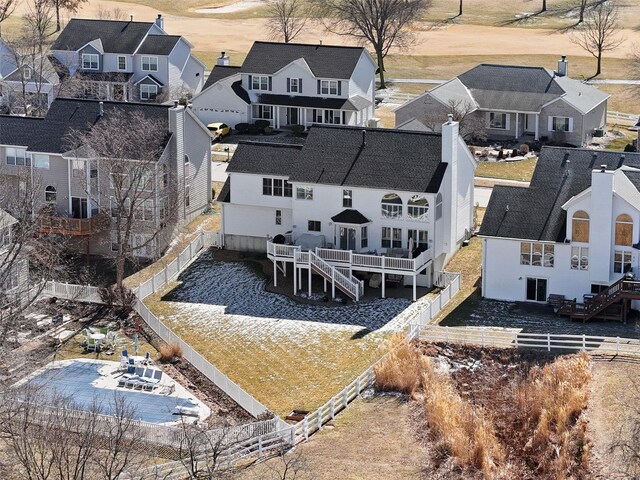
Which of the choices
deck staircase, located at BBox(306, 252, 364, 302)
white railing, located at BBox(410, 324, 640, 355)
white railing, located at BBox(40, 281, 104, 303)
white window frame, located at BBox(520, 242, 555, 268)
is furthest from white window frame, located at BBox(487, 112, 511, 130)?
white railing, located at BBox(40, 281, 104, 303)

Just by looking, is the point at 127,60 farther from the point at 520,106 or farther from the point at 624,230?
the point at 624,230

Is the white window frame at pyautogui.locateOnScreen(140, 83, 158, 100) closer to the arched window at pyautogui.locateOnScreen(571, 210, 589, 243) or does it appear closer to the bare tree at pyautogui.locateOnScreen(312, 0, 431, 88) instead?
the bare tree at pyautogui.locateOnScreen(312, 0, 431, 88)

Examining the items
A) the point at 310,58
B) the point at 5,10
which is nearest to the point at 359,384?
the point at 310,58

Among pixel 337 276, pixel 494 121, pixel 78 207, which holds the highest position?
pixel 494 121

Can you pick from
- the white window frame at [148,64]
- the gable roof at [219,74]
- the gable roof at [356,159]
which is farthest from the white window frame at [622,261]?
the white window frame at [148,64]

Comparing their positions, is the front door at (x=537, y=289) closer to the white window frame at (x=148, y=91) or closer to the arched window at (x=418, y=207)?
the arched window at (x=418, y=207)
